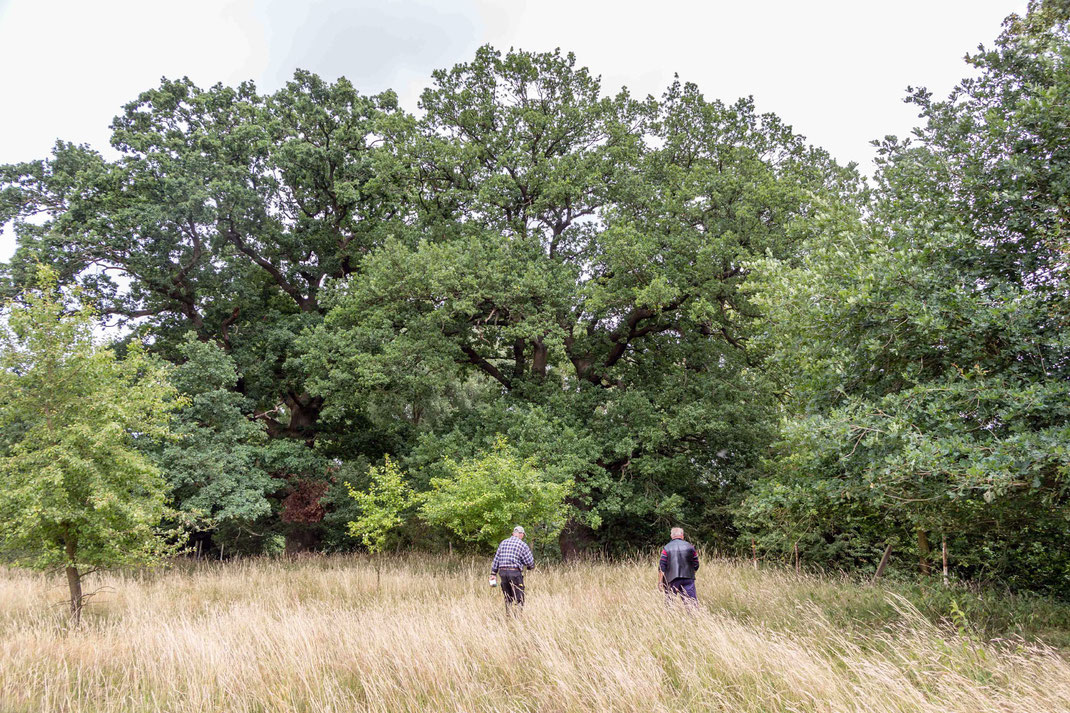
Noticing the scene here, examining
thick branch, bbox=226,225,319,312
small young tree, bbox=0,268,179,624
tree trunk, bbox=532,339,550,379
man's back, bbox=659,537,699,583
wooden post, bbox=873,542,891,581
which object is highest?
thick branch, bbox=226,225,319,312

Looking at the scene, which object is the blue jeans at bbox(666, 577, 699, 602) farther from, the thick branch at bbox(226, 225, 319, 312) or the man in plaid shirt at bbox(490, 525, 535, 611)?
the thick branch at bbox(226, 225, 319, 312)

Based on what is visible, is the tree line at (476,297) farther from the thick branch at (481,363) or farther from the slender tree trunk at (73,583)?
the slender tree trunk at (73,583)

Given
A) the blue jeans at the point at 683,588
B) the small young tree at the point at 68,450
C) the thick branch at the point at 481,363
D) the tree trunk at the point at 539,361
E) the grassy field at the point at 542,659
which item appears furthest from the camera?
the tree trunk at the point at 539,361

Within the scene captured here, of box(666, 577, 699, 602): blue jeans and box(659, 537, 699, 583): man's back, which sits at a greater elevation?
box(659, 537, 699, 583): man's back

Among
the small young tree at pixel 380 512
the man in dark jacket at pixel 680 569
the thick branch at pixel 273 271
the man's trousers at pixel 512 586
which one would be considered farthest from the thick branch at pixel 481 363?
the man in dark jacket at pixel 680 569

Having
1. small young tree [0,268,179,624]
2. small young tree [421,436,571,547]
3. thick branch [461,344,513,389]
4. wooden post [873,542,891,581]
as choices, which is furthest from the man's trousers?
thick branch [461,344,513,389]

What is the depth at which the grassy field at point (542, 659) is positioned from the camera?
408 centimetres

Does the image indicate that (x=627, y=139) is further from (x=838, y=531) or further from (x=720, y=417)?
(x=838, y=531)

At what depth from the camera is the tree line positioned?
10617mm

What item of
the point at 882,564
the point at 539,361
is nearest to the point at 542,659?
the point at 882,564

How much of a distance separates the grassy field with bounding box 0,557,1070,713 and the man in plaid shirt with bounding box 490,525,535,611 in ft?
1.08

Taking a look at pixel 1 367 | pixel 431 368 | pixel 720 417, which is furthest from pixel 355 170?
pixel 720 417

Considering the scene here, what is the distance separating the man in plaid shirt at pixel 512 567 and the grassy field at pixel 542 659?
12.9 inches

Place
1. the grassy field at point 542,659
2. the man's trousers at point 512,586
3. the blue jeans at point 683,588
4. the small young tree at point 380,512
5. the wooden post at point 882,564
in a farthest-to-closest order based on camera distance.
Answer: the small young tree at point 380,512 → the wooden post at point 882,564 → the man's trousers at point 512,586 → the blue jeans at point 683,588 → the grassy field at point 542,659
